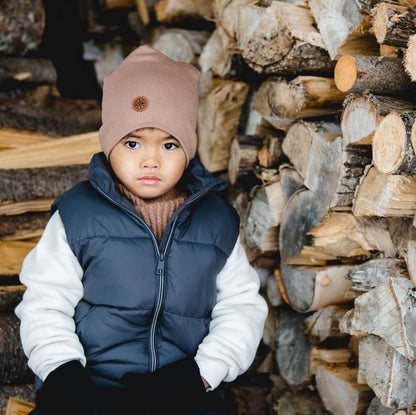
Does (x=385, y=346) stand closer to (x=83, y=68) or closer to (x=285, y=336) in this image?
(x=285, y=336)

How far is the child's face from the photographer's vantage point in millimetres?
1639

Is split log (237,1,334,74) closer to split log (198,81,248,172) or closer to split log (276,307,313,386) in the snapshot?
split log (198,81,248,172)

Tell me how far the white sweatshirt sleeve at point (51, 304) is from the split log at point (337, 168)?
755 millimetres

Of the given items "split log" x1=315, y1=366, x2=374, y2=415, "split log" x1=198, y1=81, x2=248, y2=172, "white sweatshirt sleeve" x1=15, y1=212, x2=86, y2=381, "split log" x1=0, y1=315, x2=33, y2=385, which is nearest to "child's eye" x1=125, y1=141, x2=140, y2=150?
"white sweatshirt sleeve" x1=15, y1=212, x2=86, y2=381

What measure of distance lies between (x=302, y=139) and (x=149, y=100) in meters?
0.51

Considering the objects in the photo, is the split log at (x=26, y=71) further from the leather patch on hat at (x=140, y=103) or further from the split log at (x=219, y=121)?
the leather patch on hat at (x=140, y=103)

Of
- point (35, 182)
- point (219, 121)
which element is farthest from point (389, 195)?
point (35, 182)

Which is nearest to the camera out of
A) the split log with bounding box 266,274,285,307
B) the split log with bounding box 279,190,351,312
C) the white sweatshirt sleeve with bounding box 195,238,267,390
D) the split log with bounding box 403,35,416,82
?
the split log with bounding box 403,35,416,82

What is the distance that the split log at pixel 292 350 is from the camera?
2018 mm

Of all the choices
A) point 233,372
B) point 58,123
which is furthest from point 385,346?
point 58,123

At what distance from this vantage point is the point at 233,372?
1637 millimetres

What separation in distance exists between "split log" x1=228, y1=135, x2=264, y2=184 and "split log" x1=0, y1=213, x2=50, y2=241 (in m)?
0.75

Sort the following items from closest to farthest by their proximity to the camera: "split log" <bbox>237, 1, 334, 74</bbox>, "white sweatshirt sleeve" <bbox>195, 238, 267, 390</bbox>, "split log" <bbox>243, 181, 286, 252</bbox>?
1. "white sweatshirt sleeve" <bbox>195, 238, 267, 390</bbox>
2. "split log" <bbox>237, 1, 334, 74</bbox>
3. "split log" <bbox>243, 181, 286, 252</bbox>

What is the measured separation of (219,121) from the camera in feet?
7.51
